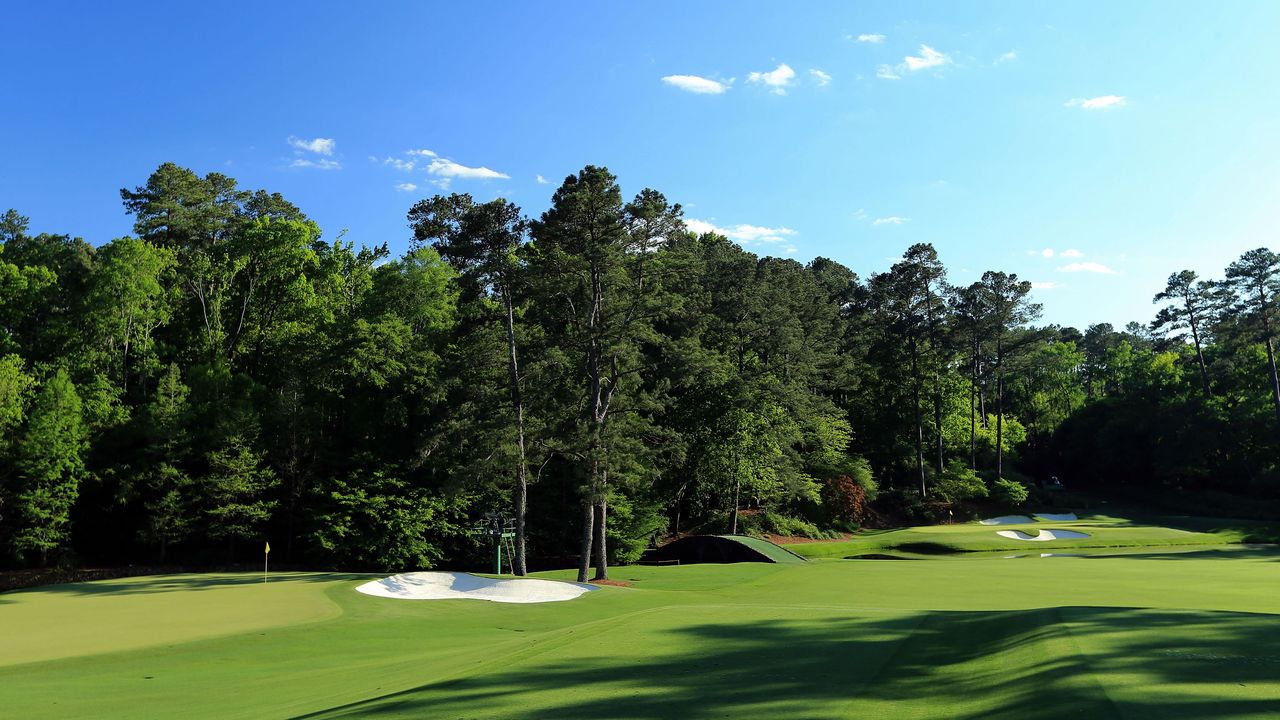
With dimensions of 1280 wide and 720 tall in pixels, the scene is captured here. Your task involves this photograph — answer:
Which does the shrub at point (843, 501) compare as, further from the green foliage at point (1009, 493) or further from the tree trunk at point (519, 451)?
the tree trunk at point (519, 451)

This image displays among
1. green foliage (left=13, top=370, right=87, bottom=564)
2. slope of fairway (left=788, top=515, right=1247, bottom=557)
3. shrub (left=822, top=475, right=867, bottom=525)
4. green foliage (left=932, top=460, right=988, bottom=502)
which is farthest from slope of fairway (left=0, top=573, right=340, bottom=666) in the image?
green foliage (left=932, top=460, right=988, bottom=502)

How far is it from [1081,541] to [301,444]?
39089 millimetres

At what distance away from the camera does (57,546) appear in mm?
33188

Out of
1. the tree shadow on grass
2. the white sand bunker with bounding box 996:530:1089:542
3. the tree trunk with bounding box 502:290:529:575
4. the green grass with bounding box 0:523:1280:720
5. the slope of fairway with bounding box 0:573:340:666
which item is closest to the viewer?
the green grass with bounding box 0:523:1280:720

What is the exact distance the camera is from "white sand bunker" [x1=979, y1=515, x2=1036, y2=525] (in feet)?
163

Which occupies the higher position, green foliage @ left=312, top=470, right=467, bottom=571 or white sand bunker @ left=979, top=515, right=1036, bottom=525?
green foliage @ left=312, top=470, right=467, bottom=571

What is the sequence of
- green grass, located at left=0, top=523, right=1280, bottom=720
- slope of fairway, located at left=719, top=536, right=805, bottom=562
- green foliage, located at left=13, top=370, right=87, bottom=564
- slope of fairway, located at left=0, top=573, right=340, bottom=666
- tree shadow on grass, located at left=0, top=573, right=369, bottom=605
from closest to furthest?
green grass, located at left=0, top=523, right=1280, bottom=720
slope of fairway, located at left=0, top=573, right=340, bottom=666
tree shadow on grass, located at left=0, top=573, right=369, bottom=605
green foliage, located at left=13, top=370, right=87, bottom=564
slope of fairway, located at left=719, top=536, right=805, bottom=562

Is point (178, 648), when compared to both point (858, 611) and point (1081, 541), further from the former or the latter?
point (1081, 541)

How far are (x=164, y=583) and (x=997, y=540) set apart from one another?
119ft

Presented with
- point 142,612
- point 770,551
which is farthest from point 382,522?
point 770,551

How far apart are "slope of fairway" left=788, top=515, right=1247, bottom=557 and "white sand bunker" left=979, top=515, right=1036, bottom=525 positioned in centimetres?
582

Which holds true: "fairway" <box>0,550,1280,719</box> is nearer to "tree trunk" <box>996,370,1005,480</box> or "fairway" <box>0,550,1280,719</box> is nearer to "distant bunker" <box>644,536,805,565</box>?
"distant bunker" <box>644,536,805,565</box>

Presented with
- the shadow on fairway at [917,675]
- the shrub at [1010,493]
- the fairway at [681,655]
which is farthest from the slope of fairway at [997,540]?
the shadow on fairway at [917,675]

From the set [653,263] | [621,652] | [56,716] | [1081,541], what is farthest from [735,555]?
[56,716]
